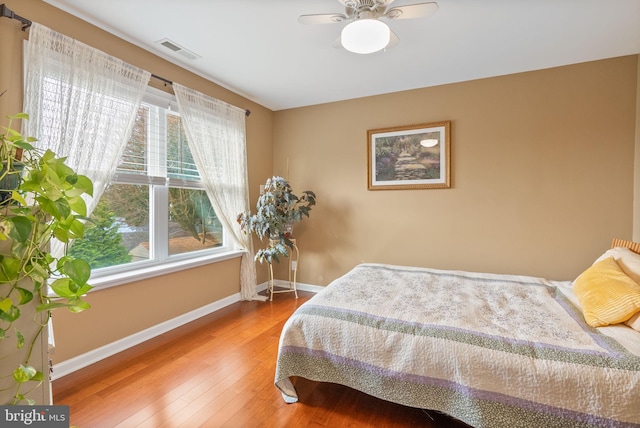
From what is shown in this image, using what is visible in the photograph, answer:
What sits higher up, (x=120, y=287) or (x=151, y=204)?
(x=151, y=204)

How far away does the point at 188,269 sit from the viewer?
9.61 feet

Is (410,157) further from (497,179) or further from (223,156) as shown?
(223,156)

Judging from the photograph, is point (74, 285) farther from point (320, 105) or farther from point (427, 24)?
point (320, 105)

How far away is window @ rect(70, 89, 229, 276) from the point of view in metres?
2.35

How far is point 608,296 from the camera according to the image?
1569 mm

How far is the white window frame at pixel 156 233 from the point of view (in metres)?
2.38

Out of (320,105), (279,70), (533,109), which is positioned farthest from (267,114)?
(533,109)

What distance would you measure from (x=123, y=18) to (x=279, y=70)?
132cm

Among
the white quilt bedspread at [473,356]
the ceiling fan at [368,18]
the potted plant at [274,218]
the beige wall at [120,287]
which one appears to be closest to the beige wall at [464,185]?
the beige wall at [120,287]

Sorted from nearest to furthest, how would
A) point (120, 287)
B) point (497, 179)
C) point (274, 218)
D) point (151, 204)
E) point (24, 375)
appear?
point (24, 375), point (120, 287), point (151, 204), point (497, 179), point (274, 218)

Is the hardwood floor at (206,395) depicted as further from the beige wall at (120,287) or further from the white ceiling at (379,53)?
the white ceiling at (379,53)

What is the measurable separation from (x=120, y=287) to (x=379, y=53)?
303 centimetres

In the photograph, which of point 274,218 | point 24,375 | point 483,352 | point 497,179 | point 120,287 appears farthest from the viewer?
point 274,218

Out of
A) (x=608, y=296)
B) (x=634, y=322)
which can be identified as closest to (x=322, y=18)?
(x=608, y=296)
